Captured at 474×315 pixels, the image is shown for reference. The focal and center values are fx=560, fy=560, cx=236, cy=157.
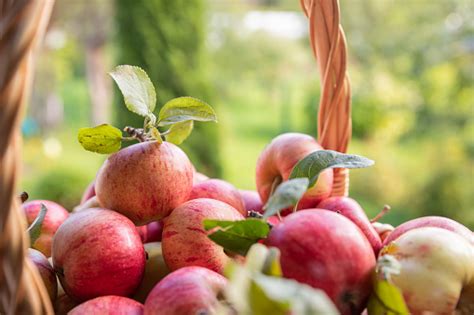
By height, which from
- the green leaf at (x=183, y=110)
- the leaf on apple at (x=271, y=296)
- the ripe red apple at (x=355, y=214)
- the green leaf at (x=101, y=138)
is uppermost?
the green leaf at (x=183, y=110)

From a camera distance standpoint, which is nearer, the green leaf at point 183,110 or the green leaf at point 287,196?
the green leaf at point 287,196

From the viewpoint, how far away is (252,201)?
93 cm

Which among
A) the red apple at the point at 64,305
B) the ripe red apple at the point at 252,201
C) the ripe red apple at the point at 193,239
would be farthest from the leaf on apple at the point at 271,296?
the ripe red apple at the point at 252,201

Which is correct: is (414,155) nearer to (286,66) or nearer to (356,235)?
(286,66)

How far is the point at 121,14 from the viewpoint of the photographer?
11.3 feet

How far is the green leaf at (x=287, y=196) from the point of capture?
551mm

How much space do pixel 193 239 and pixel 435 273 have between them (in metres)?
0.28

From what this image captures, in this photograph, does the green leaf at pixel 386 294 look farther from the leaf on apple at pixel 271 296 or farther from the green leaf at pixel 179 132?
the green leaf at pixel 179 132

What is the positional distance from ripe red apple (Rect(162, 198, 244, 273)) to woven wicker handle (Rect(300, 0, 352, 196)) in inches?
10.5

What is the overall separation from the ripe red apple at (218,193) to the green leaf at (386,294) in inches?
11.5

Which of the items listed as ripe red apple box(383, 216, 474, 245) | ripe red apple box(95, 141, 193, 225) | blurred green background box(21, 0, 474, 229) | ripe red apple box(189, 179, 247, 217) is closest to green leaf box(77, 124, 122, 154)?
ripe red apple box(95, 141, 193, 225)

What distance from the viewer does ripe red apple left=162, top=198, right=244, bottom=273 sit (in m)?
0.67

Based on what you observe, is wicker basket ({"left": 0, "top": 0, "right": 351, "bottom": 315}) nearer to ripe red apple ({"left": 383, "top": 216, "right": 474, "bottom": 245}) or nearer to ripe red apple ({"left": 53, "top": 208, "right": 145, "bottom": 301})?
ripe red apple ({"left": 53, "top": 208, "right": 145, "bottom": 301})

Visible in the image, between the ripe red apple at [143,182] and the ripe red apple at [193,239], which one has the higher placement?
the ripe red apple at [143,182]
